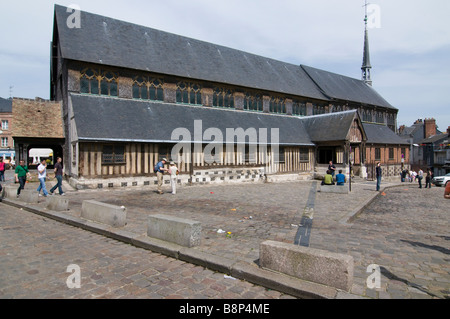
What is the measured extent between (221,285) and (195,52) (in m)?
20.6

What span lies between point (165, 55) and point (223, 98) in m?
5.12

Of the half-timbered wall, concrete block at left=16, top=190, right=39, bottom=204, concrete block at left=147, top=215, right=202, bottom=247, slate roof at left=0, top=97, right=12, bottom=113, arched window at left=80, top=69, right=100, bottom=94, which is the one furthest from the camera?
slate roof at left=0, top=97, right=12, bottom=113

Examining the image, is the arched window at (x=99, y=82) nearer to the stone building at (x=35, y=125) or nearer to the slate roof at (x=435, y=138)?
the stone building at (x=35, y=125)

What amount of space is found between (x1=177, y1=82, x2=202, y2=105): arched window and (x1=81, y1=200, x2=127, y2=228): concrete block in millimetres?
12594

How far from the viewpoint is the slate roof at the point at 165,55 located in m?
16.2

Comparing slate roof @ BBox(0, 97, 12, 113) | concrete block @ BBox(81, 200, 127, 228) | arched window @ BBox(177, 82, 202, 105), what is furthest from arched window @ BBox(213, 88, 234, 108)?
slate roof @ BBox(0, 97, 12, 113)

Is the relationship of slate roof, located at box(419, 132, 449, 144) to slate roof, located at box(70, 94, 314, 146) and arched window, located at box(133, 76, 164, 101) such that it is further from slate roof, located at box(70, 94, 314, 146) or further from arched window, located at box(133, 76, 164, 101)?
arched window, located at box(133, 76, 164, 101)

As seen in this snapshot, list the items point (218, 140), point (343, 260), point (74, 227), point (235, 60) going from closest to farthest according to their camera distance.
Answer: point (343, 260)
point (74, 227)
point (218, 140)
point (235, 60)

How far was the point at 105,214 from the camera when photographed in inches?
260

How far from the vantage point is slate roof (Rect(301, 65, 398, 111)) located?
1121 inches

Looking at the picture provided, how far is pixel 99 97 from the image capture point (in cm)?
1557
